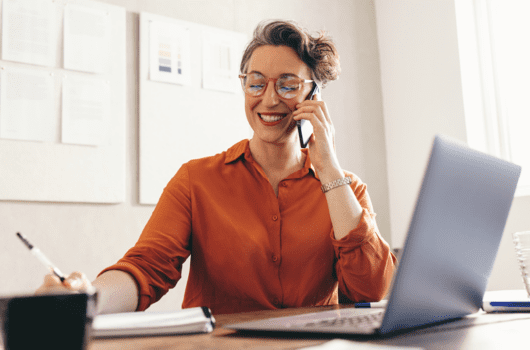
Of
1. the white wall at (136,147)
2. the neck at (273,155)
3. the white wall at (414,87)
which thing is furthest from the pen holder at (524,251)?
the white wall at (414,87)

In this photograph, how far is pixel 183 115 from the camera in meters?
2.38

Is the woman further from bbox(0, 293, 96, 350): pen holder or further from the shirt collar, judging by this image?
bbox(0, 293, 96, 350): pen holder

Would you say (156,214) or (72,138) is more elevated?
(72,138)

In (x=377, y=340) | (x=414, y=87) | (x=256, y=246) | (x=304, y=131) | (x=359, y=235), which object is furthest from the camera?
(x=414, y=87)

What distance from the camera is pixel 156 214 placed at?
52.6 inches

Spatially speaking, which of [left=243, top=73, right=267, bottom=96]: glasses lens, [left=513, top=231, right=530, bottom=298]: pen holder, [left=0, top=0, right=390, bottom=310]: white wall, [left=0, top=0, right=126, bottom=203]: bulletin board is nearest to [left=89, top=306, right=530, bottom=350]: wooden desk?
[left=513, top=231, right=530, bottom=298]: pen holder

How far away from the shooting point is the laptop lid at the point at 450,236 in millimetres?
556

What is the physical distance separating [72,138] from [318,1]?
1744mm

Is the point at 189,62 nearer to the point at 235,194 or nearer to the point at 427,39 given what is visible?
the point at 235,194

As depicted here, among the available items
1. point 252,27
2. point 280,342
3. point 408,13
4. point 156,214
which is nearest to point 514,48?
point 408,13

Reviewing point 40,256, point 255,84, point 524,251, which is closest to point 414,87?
point 255,84

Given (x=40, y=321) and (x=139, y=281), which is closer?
(x=40, y=321)

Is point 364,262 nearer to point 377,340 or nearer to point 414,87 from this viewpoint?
point 377,340

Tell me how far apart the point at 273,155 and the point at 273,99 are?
0.62 ft
